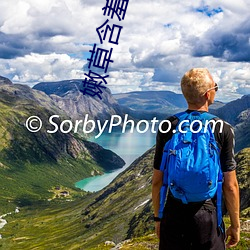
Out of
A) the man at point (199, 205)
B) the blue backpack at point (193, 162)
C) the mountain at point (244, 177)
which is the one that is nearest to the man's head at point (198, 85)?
the man at point (199, 205)

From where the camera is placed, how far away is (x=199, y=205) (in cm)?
1043

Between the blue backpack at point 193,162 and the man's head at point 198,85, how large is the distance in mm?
586

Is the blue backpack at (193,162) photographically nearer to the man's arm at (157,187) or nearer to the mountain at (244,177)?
the man's arm at (157,187)

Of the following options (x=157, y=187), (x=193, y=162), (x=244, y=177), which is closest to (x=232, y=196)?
(x=193, y=162)

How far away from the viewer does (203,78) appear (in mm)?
10711

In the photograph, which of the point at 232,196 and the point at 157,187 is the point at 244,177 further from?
the point at 157,187

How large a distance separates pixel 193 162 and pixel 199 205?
1.37 metres

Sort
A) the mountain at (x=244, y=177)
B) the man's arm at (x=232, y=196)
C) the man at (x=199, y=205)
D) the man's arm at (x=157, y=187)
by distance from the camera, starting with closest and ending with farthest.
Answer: the man at (x=199, y=205) < the man's arm at (x=232, y=196) < the man's arm at (x=157, y=187) < the mountain at (x=244, y=177)

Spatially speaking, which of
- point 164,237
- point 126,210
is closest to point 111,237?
point 126,210

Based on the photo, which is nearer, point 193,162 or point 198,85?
point 193,162

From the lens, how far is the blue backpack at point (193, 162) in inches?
Result: 391

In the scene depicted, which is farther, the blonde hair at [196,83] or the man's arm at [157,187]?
the man's arm at [157,187]

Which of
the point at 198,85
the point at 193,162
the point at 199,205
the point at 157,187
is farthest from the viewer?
the point at 157,187

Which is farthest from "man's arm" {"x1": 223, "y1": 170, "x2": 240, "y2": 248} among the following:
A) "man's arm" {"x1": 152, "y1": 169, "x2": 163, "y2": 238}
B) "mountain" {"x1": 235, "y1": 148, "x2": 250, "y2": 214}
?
"mountain" {"x1": 235, "y1": 148, "x2": 250, "y2": 214}
